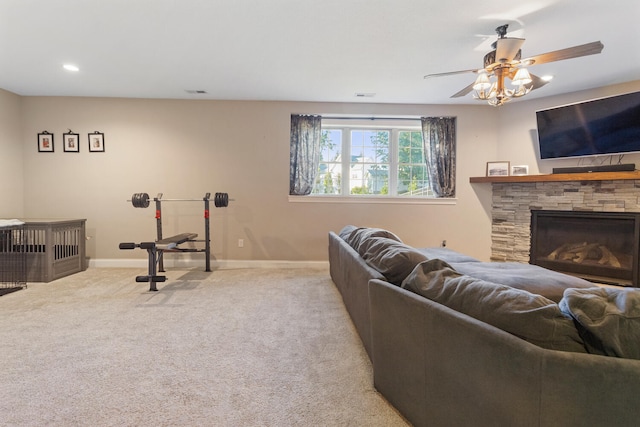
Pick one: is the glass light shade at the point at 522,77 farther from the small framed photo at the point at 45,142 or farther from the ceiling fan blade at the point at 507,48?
the small framed photo at the point at 45,142

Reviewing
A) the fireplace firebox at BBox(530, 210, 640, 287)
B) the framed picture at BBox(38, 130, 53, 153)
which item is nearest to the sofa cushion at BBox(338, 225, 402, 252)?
the fireplace firebox at BBox(530, 210, 640, 287)

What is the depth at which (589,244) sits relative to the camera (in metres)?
4.16

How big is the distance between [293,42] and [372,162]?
2.49 meters

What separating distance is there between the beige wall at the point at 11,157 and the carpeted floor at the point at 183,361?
189 centimetres

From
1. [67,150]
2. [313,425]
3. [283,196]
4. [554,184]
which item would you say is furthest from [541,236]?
[67,150]

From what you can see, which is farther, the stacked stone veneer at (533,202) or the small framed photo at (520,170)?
the small framed photo at (520,170)

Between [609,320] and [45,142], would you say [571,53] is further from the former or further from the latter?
[45,142]

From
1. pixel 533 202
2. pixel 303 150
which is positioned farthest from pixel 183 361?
pixel 533 202

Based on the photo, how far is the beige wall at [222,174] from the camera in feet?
15.2

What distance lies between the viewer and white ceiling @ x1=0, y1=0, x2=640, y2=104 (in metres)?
2.44

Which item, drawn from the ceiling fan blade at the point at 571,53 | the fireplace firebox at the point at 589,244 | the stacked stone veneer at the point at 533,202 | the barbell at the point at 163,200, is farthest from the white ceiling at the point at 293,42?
the fireplace firebox at the point at 589,244

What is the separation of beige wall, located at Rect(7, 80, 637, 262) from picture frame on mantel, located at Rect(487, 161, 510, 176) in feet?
0.40

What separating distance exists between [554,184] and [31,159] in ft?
25.1

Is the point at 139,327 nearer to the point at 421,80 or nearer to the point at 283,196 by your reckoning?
the point at 283,196
